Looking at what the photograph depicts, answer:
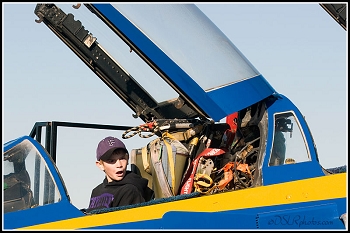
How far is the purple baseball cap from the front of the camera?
18.2 ft

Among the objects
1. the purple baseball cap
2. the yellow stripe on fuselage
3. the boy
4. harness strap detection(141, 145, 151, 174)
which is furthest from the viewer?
harness strap detection(141, 145, 151, 174)

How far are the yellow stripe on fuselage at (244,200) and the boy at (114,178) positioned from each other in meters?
0.52

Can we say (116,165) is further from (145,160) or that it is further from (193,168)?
(193,168)

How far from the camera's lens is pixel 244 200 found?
16.0 ft

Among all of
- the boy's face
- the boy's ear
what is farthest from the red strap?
the boy's ear

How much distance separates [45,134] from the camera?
670cm

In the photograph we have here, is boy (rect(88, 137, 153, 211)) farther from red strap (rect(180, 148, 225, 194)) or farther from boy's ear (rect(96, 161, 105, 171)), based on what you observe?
red strap (rect(180, 148, 225, 194))

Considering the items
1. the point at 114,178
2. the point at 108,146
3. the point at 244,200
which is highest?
the point at 108,146

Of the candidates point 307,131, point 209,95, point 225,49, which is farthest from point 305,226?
point 225,49

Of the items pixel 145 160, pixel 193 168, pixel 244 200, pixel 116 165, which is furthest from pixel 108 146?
pixel 244 200

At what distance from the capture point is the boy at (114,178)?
5.40 meters

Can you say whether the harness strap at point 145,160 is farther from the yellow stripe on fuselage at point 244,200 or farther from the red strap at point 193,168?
the yellow stripe on fuselage at point 244,200

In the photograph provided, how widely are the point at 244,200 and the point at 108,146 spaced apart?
1340mm

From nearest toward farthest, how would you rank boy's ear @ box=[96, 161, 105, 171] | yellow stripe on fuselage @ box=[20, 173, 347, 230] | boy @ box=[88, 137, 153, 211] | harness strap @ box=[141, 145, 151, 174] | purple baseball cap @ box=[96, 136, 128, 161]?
yellow stripe on fuselage @ box=[20, 173, 347, 230]
boy @ box=[88, 137, 153, 211]
purple baseball cap @ box=[96, 136, 128, 161]
boy's ear @ box=[96, 161, 105, 171]
harness strap @ box=[141, 145, 151, 174]
